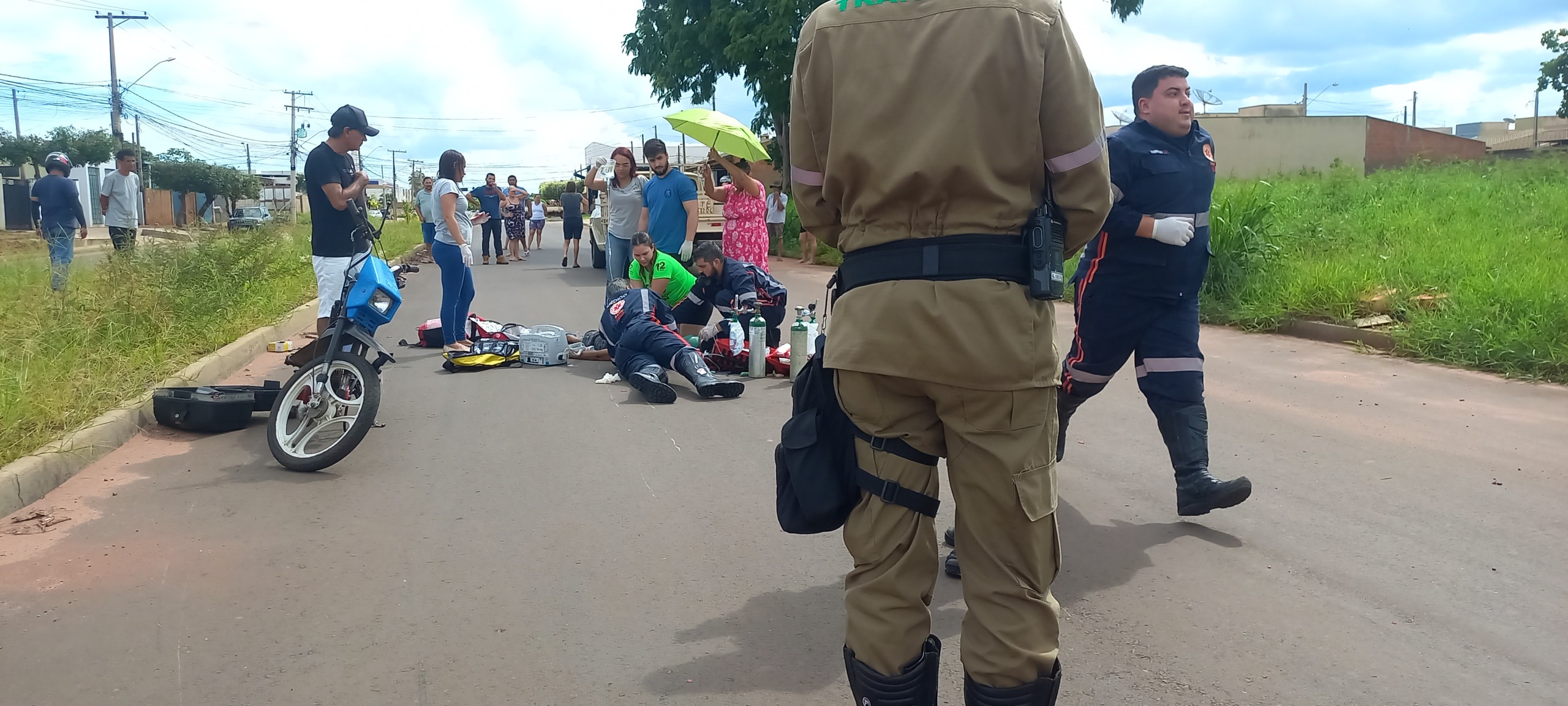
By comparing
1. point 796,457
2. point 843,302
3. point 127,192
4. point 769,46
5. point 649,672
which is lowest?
point 649,672

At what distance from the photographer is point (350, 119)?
262 inches

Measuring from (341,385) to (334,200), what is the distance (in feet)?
4.41

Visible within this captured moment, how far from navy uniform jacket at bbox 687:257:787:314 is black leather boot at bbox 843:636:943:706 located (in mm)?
5944

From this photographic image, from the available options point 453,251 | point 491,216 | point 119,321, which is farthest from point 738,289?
point 491,216

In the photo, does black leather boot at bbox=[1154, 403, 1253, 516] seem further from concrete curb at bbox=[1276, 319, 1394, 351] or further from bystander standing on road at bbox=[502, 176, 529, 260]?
bystander standing on road at bbox=[502, 176, 529, 260]

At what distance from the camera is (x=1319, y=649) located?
3227 millimetres

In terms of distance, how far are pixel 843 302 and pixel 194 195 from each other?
64080mm

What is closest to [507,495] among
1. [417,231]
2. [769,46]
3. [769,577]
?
[769,577]

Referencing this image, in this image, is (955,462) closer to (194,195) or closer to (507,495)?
(507,495)

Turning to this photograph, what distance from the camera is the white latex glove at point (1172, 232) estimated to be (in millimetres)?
4035

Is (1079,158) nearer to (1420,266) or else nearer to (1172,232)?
(1172,232)

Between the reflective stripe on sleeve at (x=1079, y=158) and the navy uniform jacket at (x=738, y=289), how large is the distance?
6.00m

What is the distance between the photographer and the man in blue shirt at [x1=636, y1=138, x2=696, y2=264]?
9.78 m

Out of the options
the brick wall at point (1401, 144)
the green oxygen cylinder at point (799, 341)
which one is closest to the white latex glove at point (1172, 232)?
the green oxygen cylinder at point (799, 341)
